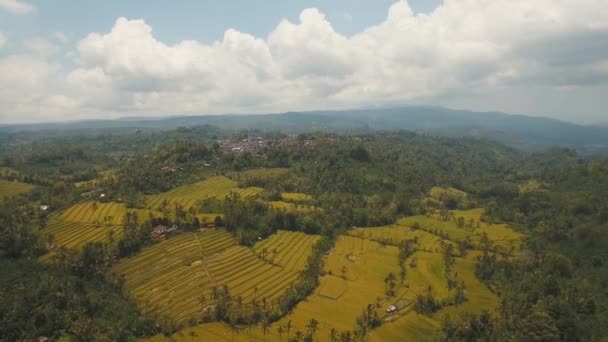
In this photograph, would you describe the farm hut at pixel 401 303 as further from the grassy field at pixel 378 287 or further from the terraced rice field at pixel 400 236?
the terraced rice field at pixel 400 236

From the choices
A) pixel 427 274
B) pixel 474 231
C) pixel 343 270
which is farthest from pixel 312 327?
pixel 474 231

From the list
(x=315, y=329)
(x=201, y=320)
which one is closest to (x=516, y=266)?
(x=315, y=329)

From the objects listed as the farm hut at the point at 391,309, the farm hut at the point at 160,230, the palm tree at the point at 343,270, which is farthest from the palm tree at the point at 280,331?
the farm hut at the point at 160,230

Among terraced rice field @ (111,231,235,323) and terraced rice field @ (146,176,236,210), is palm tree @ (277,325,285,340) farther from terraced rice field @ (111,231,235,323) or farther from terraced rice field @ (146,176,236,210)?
terraced rice field @ (146,176,236,210)

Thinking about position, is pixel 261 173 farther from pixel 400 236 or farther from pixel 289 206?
pixel 400 236

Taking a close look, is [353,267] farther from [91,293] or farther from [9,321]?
[9,321]

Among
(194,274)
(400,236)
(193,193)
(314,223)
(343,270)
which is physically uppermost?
(193,193)

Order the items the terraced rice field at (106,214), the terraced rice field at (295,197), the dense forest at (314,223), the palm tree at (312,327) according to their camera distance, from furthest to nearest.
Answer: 1. the terraced rice field at (295,197)
2. the terraced rice field at (106,214)
3. the dense forest at (314,223)
4. the palm tree at (312,327)
